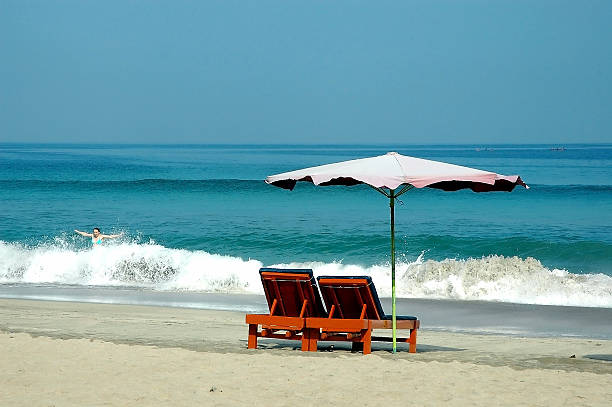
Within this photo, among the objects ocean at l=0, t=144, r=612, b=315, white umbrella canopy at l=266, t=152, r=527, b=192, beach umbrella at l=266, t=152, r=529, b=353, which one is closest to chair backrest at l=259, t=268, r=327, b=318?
beach umbrella at l=266, t=152, r=529, b=353

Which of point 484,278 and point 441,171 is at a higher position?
point 441,171

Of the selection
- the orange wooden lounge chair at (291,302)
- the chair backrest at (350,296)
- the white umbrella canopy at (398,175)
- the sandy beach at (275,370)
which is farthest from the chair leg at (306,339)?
the white umbrella canopy at (398,175)

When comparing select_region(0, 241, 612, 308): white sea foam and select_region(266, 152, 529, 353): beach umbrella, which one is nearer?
select_region(266, 152, 529, 353): beach umbrella

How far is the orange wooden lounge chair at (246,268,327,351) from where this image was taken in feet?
35.9

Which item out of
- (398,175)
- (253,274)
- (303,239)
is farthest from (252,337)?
(303,239)

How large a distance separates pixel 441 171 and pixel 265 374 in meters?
3.04

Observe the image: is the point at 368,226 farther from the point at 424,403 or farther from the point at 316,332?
the point at 424,403

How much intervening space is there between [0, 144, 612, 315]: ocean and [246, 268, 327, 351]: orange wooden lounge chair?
16.7ft

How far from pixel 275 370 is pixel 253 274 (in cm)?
1291

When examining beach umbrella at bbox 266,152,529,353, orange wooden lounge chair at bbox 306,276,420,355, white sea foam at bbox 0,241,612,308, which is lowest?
white sea foam at bbox 0,241,612,308

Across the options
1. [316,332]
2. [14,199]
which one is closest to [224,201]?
[14,199]

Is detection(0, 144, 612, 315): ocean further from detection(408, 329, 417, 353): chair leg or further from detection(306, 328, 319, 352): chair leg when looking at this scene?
detection(306, 328, 319, 352): chair leg

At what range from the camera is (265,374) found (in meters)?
9.48

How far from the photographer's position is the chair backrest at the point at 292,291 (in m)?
10.9
